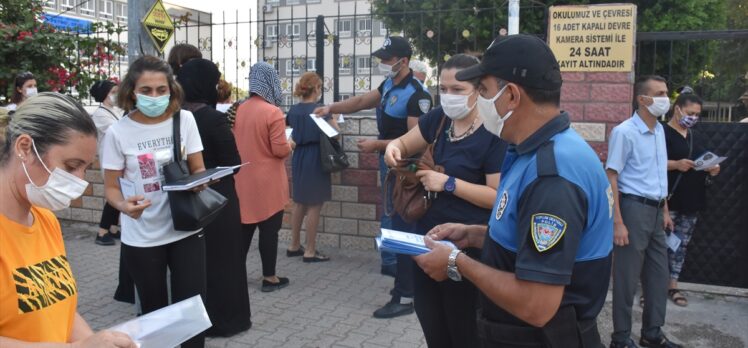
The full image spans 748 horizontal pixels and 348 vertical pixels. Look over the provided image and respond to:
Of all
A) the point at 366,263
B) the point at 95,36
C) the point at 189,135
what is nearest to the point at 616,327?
the point at 366,263

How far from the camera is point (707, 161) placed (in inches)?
208

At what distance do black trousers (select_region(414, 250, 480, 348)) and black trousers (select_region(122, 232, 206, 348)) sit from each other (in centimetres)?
132

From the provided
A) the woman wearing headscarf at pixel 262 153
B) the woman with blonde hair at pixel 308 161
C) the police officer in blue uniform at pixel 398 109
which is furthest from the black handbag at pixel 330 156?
the police officer in blue uniform at pixel 398 109

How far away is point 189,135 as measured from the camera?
12.5ft

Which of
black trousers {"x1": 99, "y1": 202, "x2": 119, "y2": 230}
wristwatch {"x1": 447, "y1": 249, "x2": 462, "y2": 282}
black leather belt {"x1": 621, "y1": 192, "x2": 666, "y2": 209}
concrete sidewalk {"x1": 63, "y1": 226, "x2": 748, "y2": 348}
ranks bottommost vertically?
concrete sidewalk {"x1": 63, "y1": 226, "x2": 748, "y2": 348}

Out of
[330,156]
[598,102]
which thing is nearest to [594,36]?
[598,102]

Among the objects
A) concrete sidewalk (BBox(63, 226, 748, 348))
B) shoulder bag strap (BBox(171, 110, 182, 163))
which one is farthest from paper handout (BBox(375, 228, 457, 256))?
concrete sidewalk (BBox(63, 226, 748, 348))

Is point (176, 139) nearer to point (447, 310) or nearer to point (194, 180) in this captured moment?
point (194, 180)

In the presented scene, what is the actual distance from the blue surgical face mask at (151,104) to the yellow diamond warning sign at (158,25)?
2637mm

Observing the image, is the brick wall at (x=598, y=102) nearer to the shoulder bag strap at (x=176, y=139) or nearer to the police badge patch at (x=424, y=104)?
the police badge patch at (x=424, y=104)

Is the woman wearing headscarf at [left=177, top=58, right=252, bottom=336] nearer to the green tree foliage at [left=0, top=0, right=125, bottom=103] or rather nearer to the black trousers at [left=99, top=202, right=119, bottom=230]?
the black trousers at [left=99, top=202, right=119, bottom=230]

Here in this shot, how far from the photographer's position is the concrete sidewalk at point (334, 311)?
15.8 feet

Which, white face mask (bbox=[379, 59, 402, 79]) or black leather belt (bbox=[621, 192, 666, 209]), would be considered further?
white face mask (bbox=[379, 59, 402, 79])

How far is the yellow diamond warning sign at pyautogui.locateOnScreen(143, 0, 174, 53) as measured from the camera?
19.6ft
